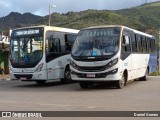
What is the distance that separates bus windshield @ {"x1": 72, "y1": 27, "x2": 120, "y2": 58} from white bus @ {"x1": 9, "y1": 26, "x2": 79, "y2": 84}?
8.18ft

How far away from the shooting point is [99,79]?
1805 cm

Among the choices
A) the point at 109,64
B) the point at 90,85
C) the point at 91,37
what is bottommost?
the point at 90,85

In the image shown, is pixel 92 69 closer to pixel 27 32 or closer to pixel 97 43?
pixel 97 43

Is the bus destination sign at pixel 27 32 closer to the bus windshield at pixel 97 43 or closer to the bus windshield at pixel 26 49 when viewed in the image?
the bus windshield at pixel 26 49

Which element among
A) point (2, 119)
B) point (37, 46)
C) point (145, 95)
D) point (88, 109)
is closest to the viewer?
point (2, 119)

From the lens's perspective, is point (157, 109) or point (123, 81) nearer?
point (157, 109)

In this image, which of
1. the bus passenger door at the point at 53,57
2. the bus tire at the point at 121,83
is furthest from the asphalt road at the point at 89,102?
the bus passenger door at the point at 53,57

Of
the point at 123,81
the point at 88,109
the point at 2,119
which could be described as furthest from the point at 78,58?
the point at 2,119

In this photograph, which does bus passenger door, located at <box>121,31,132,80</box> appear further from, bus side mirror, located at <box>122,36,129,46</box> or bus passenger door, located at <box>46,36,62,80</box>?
bus passenger door, located at <box>46,36,62,80</box>

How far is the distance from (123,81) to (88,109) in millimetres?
7324

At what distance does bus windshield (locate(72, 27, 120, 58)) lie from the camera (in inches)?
717

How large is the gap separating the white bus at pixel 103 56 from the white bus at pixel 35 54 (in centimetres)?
233

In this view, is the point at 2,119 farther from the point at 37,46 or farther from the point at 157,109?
the point at 37,46

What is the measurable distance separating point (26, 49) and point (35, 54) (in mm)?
587
